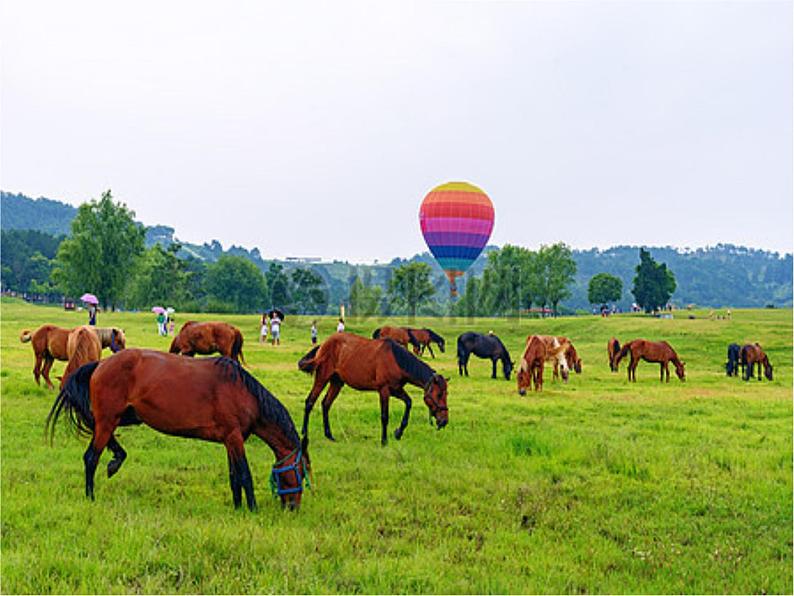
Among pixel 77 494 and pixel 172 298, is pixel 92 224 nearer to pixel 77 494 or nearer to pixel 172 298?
pixel 172 298

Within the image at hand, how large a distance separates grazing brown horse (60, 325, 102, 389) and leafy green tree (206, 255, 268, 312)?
100 meters

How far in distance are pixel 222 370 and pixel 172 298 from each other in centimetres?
9070

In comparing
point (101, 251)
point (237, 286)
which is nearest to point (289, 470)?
point (101, 251)

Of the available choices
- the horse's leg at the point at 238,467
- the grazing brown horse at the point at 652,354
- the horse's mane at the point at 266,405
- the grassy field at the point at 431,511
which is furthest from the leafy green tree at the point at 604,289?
the horse's leg at the point at 238,467

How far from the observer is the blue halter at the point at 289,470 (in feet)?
24.8

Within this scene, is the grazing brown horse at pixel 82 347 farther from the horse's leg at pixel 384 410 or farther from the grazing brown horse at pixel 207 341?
the horse's leg at pixel 384 410

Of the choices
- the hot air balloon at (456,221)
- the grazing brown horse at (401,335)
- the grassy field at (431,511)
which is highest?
the hot air balloon at (456,221)

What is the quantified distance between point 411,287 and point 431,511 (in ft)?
310

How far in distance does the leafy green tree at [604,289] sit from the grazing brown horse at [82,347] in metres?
100

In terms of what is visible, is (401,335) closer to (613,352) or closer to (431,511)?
(613,352)

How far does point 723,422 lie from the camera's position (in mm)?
15133

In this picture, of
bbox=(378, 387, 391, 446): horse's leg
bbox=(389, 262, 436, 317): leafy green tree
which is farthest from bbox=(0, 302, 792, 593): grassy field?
bbox=(389, 262, 436, 317): leafy green tree

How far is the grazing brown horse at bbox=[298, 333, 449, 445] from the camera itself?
11852 mm

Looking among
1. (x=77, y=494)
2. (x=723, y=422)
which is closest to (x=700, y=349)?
(x=723, y=422)
